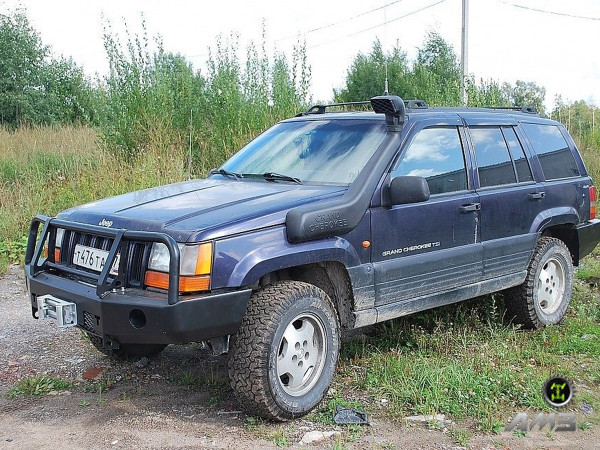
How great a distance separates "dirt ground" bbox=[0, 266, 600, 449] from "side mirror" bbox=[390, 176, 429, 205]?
1.35 metres

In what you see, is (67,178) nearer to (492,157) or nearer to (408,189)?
→ (492,157)

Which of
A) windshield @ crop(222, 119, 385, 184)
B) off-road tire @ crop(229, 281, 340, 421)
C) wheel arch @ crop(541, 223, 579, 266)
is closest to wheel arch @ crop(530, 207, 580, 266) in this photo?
wheel arch @ crop(541, 223, 579, 266)

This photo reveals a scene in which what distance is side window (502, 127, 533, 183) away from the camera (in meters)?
5.61

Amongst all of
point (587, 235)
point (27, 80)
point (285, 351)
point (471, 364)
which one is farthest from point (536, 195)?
point (27, 80)

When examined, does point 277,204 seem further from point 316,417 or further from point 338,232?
point 316,417

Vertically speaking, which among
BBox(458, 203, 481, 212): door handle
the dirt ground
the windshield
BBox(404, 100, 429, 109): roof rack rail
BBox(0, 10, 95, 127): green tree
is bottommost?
the dirt ground

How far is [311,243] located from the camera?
400 centimetres

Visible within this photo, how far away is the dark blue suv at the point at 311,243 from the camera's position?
12.0 feet

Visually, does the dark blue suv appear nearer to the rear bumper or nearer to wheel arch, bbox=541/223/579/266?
wheel arch, bbox=541/223/579/266

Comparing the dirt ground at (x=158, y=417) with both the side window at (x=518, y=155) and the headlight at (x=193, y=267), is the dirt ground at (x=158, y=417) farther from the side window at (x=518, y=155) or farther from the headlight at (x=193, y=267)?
the side window at (x=518, y=155)

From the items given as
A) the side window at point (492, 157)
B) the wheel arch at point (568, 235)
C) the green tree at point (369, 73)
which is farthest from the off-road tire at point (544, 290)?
the green tree at point (369, 73)

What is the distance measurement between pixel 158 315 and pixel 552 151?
4.08 m

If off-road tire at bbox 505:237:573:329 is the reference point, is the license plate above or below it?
above

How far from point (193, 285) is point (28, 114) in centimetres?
2297
